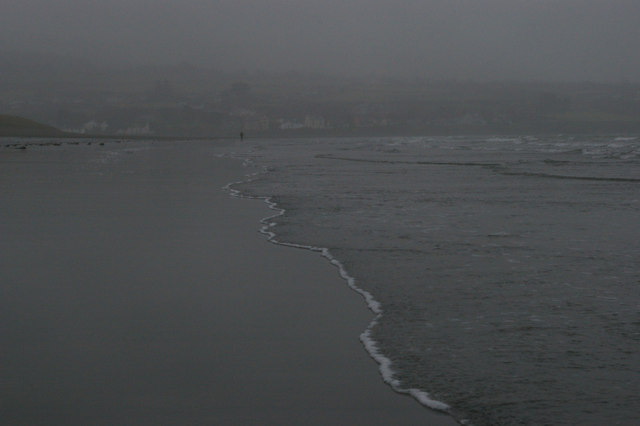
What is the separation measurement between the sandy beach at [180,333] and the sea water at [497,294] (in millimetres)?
303

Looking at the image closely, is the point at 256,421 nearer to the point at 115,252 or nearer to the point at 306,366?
the point at 306,366

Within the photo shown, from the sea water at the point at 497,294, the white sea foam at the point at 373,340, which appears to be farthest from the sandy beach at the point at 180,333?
the sea water at the point at 497,294

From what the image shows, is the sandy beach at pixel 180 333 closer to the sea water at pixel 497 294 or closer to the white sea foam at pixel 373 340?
the white sea foam at pixel 373 340

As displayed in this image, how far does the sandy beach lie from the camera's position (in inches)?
179

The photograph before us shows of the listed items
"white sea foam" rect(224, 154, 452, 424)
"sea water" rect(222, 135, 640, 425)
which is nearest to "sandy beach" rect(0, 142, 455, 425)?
"white sea foam" rect(224, 154, 452, 424)

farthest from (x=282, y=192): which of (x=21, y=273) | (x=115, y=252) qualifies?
(x=21, y=273)

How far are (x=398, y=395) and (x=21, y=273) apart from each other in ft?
15.4

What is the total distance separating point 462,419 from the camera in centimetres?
440

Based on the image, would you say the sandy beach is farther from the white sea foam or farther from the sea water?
the sea water

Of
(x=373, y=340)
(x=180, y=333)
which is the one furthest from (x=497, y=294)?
(x=180, y=333)

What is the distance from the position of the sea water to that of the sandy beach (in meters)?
0.30

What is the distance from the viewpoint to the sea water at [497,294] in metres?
4.76

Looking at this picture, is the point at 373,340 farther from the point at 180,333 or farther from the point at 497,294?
the point at 497,294

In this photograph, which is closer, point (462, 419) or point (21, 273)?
point (462, 419)
